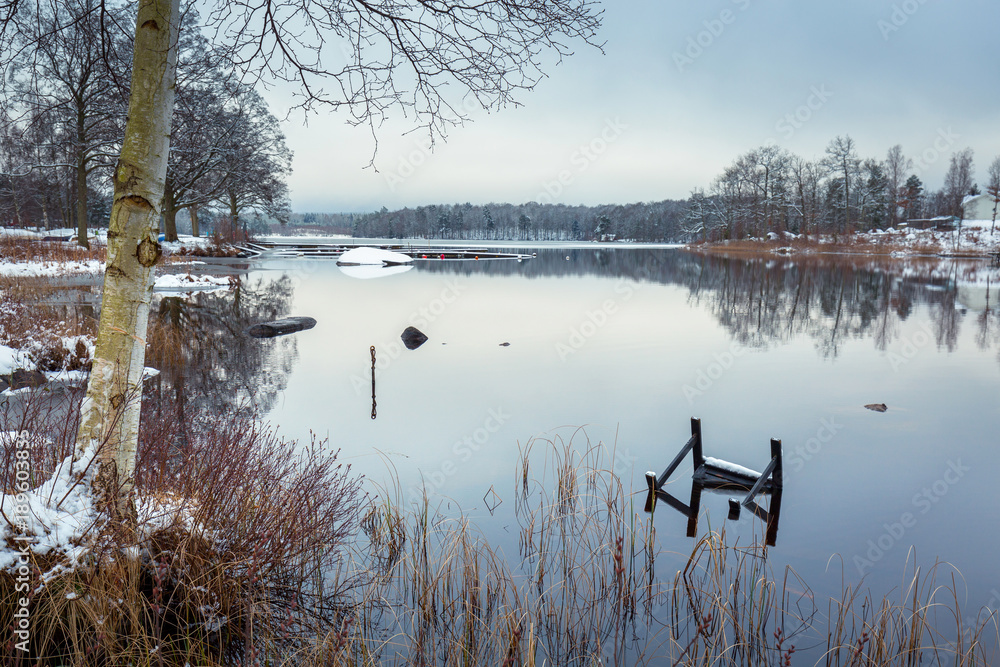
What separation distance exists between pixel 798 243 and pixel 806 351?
6400cm

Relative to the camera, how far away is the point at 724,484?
7105 millimetres

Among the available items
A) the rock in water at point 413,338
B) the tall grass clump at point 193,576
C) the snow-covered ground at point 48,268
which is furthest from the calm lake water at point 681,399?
the snow-covered ground at point 48,268

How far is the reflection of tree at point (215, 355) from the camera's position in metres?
9.80

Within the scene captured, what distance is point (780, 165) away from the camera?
7712 centimetres

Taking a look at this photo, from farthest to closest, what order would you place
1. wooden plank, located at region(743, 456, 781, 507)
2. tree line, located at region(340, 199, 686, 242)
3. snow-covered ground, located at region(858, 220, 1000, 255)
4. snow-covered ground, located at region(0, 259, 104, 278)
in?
tree line, located at region(340, 199, 686, 242) < snow-covered ground, located at region(858, 220, 1000, 255) < snow-covered ground, located at region(0, 259, 104, 278) < wooden plank, located at region(743, 456, 781, 507)

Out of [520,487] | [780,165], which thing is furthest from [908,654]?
[780,165]

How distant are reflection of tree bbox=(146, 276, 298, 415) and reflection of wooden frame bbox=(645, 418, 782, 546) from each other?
6150 mm

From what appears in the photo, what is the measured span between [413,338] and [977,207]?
101552mm

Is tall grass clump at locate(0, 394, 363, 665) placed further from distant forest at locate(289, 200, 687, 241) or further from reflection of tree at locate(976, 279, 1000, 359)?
distant forest at locate(289, 200, 687, 241)

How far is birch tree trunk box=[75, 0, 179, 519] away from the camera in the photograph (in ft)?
10.4

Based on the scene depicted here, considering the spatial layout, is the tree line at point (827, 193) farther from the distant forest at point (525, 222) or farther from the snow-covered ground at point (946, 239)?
the distant forest at point (525, 222)

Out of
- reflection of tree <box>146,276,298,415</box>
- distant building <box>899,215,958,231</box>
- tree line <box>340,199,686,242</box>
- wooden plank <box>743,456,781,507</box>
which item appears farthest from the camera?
tree line <box>340,199,686,242</box>

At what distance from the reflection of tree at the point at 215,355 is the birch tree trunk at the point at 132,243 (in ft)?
16.4

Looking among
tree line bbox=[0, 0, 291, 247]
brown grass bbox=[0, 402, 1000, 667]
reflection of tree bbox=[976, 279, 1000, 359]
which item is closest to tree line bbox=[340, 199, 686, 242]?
tree line bbox=[0, 0, 291, 247]
